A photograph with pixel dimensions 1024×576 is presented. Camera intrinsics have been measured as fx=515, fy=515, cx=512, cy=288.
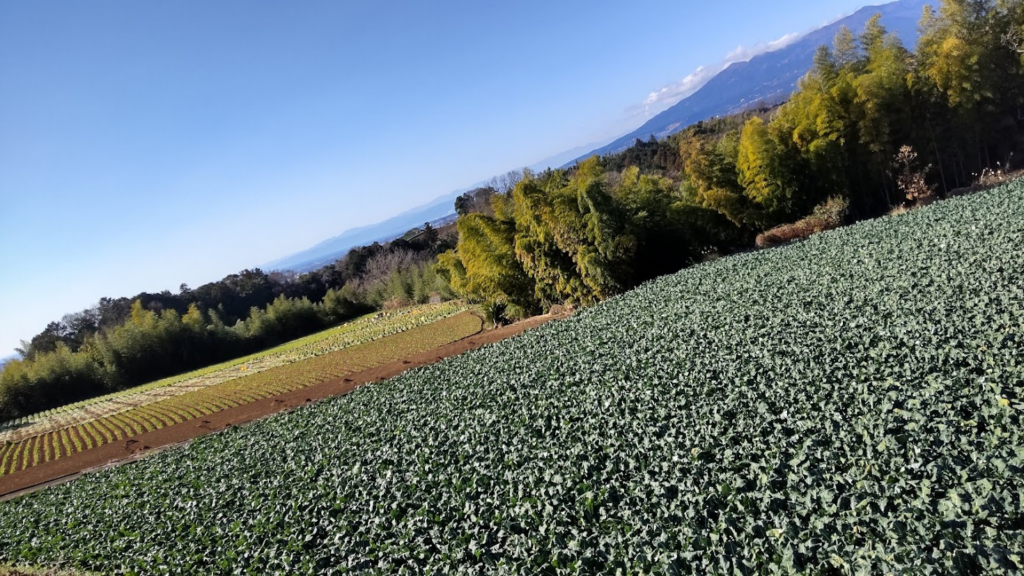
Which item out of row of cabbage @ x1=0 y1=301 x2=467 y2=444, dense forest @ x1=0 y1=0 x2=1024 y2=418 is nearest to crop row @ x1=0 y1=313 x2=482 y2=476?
row of cabbage @ x1=0 y1=301 x2=467 y2=444

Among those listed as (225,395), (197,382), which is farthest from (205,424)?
(197,382)

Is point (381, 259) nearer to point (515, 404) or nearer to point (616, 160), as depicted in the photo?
point (616, 160)

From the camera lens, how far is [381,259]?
80250 mm

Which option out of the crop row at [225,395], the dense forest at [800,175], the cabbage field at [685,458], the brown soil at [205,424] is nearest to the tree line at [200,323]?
the crop row at [225,395]

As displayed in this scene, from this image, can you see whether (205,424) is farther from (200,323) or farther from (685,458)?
(200,323)

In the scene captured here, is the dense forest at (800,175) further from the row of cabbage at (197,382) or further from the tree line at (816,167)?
the row of cabbage at (197,382)

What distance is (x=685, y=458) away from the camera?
6.33 meters

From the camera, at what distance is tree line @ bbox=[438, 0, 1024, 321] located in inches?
897

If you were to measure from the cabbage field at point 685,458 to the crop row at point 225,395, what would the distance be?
13.9 m

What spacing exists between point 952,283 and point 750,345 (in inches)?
162

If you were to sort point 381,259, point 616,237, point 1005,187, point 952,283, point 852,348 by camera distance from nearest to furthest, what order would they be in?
1. point 852,348
2. point 952,283
3. point 1005,187
4. point 616,237
5. point 381,259

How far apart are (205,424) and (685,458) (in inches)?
1025

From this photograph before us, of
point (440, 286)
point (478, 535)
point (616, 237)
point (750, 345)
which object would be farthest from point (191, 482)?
point (440, 286)

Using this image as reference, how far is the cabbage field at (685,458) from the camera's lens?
4.53 m
